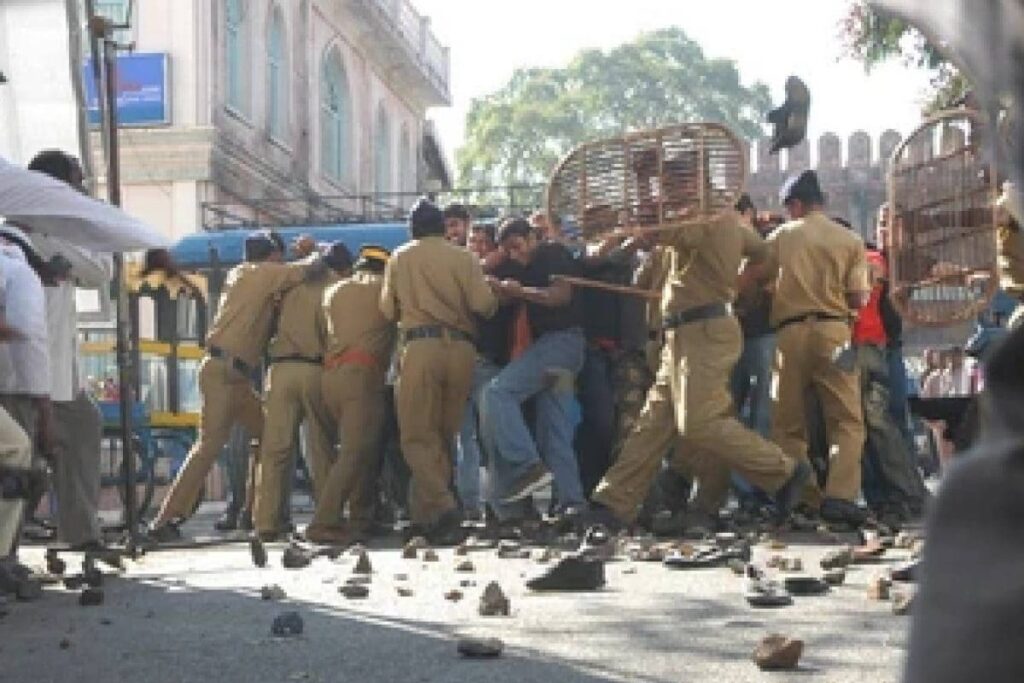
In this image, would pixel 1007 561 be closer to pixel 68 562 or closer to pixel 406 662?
pixel 406 662

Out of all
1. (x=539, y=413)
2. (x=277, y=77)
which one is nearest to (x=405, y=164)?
(x=277, y=77)

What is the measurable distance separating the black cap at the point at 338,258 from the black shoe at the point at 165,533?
1677 mm

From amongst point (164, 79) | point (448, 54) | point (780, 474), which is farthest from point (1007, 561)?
point (448, 54)

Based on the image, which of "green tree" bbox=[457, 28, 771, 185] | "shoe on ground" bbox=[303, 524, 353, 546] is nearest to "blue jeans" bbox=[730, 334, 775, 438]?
"shoe on ground" bbox=[303, 524, 353, 546]

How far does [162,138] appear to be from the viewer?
28.0 meters

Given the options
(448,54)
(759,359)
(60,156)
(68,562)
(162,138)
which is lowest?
(68,562)

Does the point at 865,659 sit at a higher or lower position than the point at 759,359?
lower

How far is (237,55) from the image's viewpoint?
30312mm

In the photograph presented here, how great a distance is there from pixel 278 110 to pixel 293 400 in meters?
22.0

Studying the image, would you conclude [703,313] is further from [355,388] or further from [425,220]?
[355,388]

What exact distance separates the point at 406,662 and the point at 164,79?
23.4 meters

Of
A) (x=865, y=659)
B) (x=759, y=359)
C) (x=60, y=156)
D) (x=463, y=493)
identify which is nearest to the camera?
(x=865, y=659)

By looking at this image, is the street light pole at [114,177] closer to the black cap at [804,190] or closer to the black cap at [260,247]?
the black cap at [260,247]

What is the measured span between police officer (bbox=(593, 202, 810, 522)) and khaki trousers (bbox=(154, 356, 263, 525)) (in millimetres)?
2591
